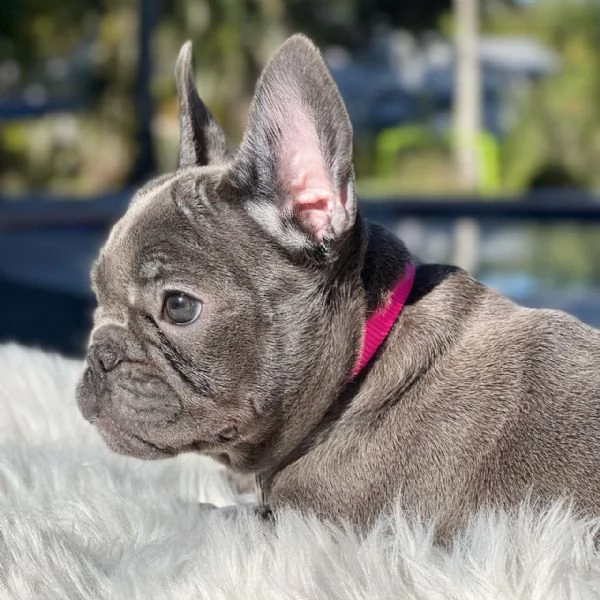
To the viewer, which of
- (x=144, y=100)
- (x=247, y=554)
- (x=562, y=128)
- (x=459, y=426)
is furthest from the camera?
(x=562, y=128)

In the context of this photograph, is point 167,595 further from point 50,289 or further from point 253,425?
point 50,289

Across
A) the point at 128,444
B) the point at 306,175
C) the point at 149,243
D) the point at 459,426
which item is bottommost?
the point at 128,444

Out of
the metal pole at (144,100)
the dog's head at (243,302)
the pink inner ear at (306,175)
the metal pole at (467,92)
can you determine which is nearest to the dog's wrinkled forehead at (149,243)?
the dog's head at (243,302)

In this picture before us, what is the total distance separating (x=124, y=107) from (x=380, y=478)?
7107 mm

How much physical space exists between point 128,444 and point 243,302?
24 cm

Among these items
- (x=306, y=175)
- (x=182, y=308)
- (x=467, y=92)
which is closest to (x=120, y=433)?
(x=182, y=308)

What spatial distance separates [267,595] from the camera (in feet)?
3.23

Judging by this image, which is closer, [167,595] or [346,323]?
[167,595]

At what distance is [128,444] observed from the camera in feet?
4.25

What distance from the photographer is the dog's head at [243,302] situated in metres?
1.24

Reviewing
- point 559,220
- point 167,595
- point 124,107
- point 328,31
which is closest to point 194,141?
point 167,595

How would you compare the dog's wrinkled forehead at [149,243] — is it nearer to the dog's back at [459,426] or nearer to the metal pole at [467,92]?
the dog's back at [459,426]

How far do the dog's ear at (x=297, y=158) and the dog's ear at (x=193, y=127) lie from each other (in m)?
0.25

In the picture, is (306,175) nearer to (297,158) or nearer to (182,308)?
(297,158)
